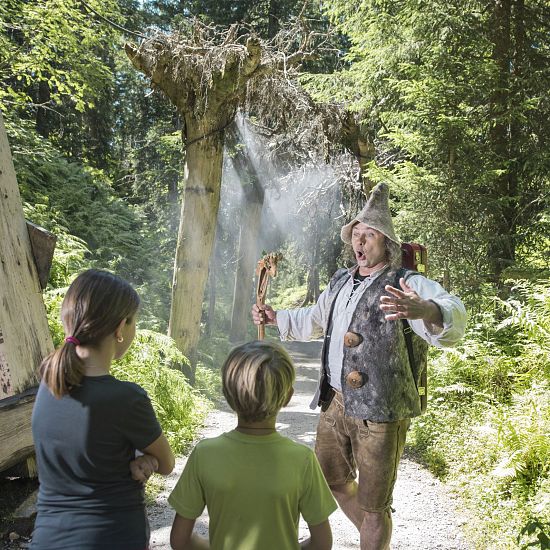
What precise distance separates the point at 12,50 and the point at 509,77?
341 inches

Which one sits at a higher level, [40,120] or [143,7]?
[143,7]

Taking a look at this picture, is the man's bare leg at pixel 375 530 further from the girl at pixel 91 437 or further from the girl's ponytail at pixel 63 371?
the girl's ponytail at pixel 63 371

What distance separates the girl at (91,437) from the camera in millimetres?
2004

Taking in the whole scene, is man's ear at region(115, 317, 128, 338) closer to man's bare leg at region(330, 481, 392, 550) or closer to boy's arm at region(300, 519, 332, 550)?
boy's arm at region(300, 519, 332, 550)

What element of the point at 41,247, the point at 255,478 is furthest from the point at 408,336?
the point at 41,247

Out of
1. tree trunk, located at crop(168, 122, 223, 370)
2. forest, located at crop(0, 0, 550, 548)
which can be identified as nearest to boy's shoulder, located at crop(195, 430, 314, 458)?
forest, located at crop(0, 0, 550, 548)

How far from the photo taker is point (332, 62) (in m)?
16.8

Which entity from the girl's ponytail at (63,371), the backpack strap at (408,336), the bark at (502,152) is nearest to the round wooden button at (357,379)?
the backpack strap at (408,336)

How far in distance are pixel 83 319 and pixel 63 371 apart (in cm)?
19

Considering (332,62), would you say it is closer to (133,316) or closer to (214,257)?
(214,257)

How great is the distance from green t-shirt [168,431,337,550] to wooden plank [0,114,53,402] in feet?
8.83

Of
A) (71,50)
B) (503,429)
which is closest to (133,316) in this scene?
(503,429)

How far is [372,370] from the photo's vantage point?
3.34 meters

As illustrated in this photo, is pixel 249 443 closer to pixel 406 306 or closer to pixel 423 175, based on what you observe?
pixel 406 306
